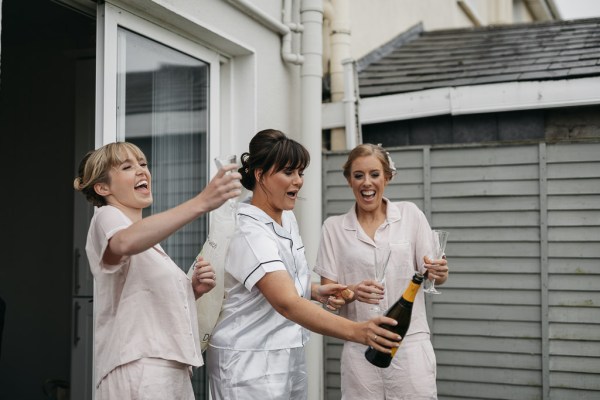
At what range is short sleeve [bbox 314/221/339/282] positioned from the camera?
3.40m

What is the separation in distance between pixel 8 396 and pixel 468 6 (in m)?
9.37

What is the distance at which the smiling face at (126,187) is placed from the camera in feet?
7.76

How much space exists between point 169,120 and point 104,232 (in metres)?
2.02

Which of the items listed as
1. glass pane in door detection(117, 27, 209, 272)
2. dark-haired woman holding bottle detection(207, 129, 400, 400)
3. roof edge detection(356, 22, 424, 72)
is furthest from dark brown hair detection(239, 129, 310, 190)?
roof edge detection(356, 22, 424, 72)

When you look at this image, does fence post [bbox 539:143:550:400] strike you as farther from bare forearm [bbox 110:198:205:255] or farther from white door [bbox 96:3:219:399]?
bare forearm [bbox 110:198:205:255]

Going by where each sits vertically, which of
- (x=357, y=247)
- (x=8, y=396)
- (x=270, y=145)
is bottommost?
(x=8, y=396)

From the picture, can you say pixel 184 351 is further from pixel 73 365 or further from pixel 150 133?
pixel 73 365

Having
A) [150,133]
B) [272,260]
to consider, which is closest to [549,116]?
[150,133]

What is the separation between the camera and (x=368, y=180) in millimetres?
3373

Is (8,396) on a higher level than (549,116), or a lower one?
lower

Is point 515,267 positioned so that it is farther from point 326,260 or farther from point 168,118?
point 168,118

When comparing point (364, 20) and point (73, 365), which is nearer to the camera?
point (73, 365)

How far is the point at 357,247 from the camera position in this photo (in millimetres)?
3352

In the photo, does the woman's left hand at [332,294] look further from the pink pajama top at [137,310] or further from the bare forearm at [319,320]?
the pink pajama top at [137,310]
